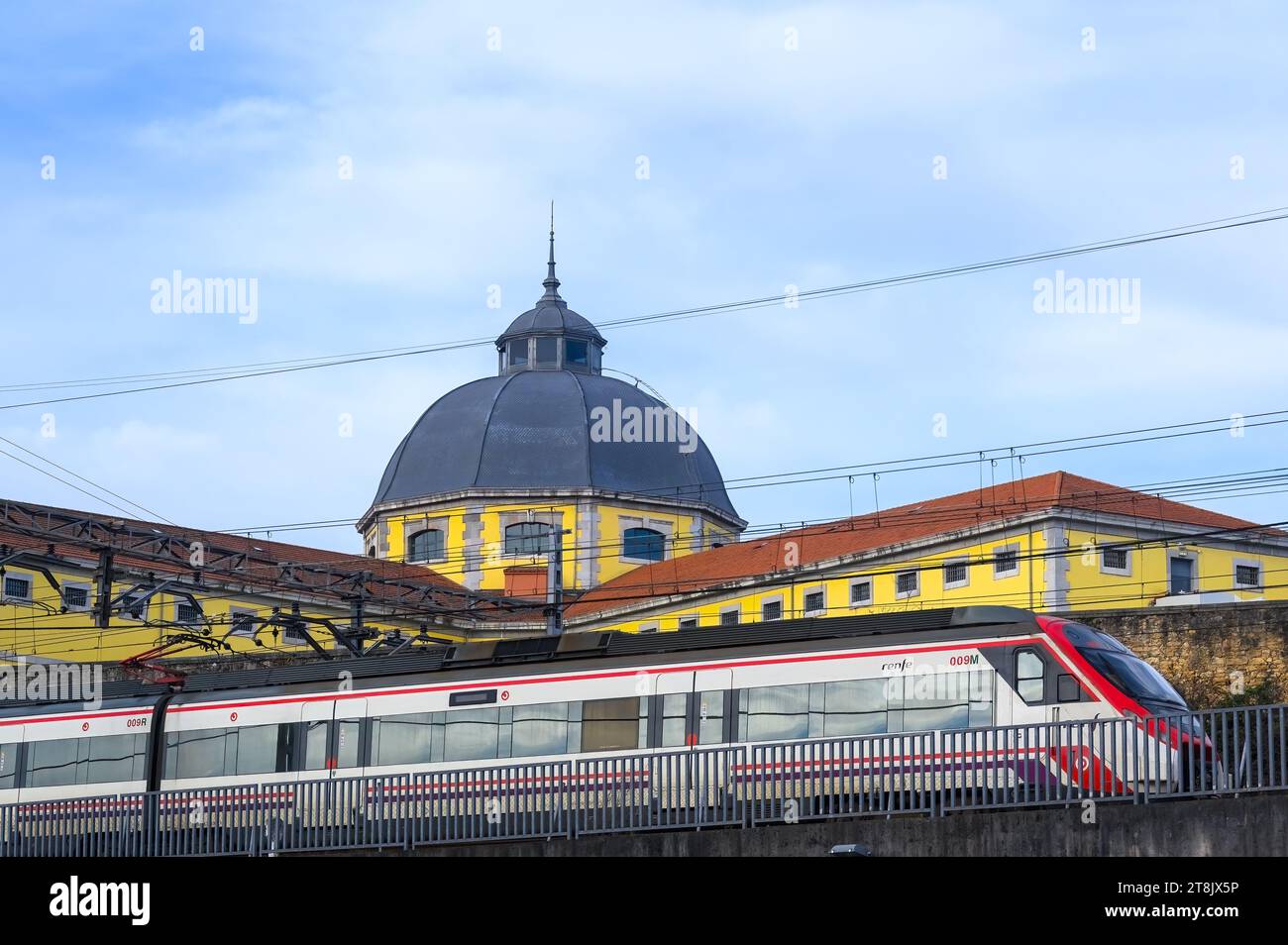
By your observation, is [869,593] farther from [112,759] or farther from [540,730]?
[540,730]

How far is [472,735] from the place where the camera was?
102 ft

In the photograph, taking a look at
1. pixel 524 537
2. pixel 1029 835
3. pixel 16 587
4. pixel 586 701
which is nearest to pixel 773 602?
pixel 524 537

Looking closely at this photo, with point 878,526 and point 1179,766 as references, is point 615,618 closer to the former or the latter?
point 878,526

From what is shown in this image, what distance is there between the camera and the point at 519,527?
8106 cm

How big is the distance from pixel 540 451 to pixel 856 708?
5512cm

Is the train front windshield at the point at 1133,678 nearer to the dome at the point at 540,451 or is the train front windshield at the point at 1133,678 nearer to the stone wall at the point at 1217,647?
the stone wall at the point at 1217,647

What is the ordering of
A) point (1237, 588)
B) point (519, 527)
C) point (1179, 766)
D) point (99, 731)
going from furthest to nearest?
point (519, 527)
point (1237, 588)
point (99, 731)
point (1179, 766)

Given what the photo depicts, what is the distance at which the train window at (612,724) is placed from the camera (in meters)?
29.8

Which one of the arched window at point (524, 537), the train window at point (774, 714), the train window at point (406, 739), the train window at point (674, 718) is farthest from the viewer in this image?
the arched window at point (524, 537)

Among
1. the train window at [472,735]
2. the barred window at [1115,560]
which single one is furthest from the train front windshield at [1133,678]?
the barred window at [1115,560]

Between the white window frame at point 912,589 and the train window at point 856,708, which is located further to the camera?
the white window frame at point 912,589

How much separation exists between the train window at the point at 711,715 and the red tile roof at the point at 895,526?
2341cm
